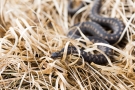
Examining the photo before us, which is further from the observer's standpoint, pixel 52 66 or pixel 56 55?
pixel 56 55

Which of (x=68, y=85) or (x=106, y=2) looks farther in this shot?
(x=106, y=2)

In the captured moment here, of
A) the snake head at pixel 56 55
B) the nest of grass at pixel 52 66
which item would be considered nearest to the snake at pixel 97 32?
the snake head at pixel 56 55

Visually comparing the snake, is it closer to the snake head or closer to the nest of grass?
the snake head

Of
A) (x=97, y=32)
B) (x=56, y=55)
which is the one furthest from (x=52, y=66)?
(x=97, y=32)

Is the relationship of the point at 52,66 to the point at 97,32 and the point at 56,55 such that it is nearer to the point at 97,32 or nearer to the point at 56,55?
the point at 56,55

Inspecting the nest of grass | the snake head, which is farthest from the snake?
the nest of grass

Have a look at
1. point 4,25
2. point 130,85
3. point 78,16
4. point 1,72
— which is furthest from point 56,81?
point 78,16

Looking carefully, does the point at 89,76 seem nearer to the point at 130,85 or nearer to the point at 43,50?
the point at 130,85

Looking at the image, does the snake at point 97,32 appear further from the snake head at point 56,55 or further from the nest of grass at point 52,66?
the nest of grass at point 52,66
